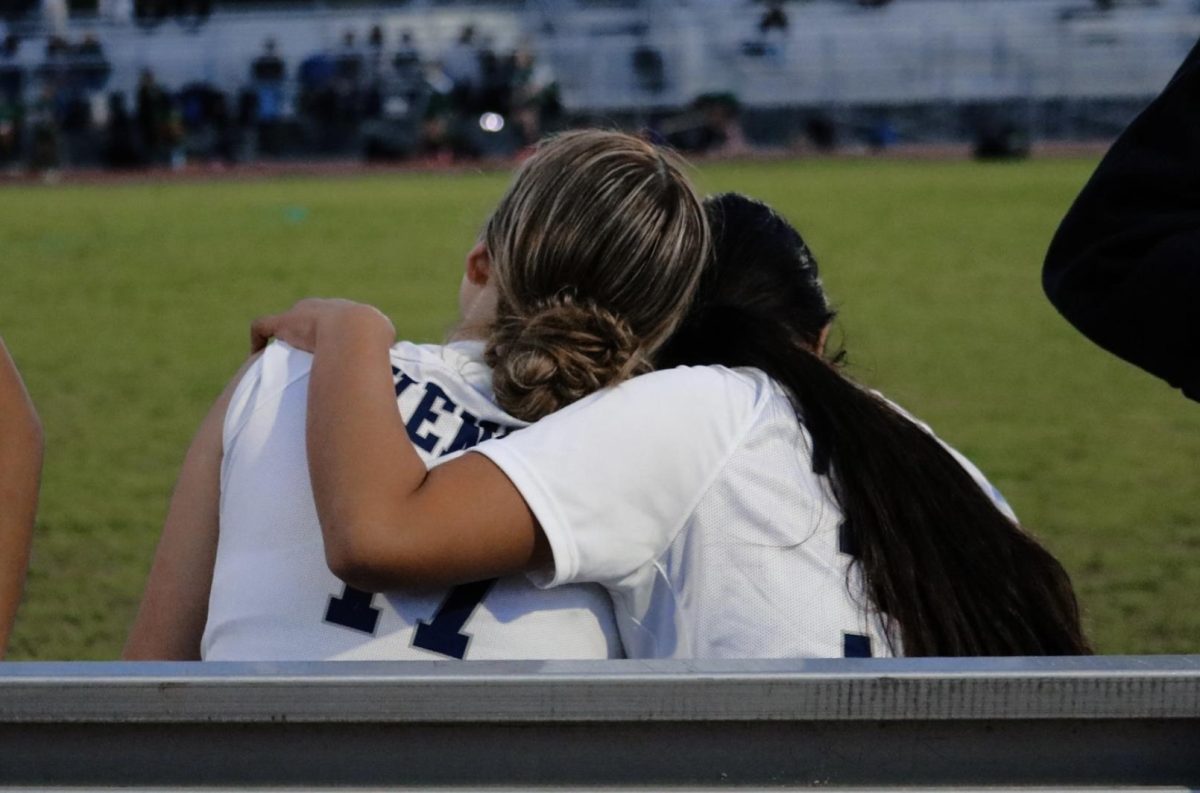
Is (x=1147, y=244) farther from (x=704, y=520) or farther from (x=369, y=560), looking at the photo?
(x=369, y=560)

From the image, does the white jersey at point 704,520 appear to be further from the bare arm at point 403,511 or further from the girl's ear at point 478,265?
the girl's ear at point 478,265

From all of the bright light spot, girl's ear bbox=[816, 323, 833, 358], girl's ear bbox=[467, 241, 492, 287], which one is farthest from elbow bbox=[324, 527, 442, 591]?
the bright light spot

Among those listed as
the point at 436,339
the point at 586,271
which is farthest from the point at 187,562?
the point at 436,339

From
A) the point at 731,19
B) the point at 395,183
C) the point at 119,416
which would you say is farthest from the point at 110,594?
the point at 731,19

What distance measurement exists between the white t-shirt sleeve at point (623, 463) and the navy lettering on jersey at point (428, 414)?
0.15 meters

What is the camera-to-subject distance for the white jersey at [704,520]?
66.8 inches

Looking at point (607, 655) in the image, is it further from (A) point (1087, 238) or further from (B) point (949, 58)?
(B) point (949, 58)

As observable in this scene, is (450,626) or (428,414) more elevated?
A: (428,414)

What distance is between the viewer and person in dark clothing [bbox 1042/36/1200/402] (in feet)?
4.14

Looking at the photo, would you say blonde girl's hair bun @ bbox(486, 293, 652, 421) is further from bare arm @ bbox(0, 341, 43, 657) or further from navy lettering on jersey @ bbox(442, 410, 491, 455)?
bare arm @ bbox(0, 341, 43, 657)

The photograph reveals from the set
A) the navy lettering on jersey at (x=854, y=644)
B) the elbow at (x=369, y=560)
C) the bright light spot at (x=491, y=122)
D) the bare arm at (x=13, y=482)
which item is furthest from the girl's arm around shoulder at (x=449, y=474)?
the bright light spot at (x=491, y=122)

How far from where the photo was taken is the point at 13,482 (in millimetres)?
1862

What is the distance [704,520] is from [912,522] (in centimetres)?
25

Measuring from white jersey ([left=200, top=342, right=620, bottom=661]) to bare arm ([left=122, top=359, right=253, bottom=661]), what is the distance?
9cm
